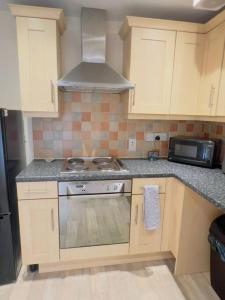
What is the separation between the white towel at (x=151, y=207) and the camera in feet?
5.42

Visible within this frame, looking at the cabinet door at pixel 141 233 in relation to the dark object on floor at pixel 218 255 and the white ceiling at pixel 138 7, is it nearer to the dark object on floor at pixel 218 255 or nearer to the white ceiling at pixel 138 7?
the dark object on floor at pixel 218 255

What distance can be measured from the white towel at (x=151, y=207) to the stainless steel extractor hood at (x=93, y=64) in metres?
0.89

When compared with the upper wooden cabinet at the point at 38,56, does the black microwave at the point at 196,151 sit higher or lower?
lower

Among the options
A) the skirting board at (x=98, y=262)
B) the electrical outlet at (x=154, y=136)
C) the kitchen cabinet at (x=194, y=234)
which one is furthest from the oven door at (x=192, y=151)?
the skirting board at (x=98, y=262)

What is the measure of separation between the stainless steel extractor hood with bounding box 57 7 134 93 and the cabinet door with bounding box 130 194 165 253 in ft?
3.23

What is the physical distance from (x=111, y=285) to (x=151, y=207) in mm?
701

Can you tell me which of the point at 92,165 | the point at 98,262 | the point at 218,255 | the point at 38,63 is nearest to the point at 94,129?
the point at 92,165

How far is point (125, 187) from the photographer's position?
65.1 inches

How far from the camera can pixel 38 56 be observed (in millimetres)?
1598

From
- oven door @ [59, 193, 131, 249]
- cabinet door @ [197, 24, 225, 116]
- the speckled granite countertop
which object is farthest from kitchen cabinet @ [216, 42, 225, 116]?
oven door @ [59, 193, 131, 249]

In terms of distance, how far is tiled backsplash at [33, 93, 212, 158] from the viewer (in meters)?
2.00

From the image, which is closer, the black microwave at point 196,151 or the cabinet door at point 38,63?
the cabinet door at point 38,63

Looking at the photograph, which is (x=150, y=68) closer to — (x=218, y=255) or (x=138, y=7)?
(x=138, y=7)

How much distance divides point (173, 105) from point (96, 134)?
815 millimetres
